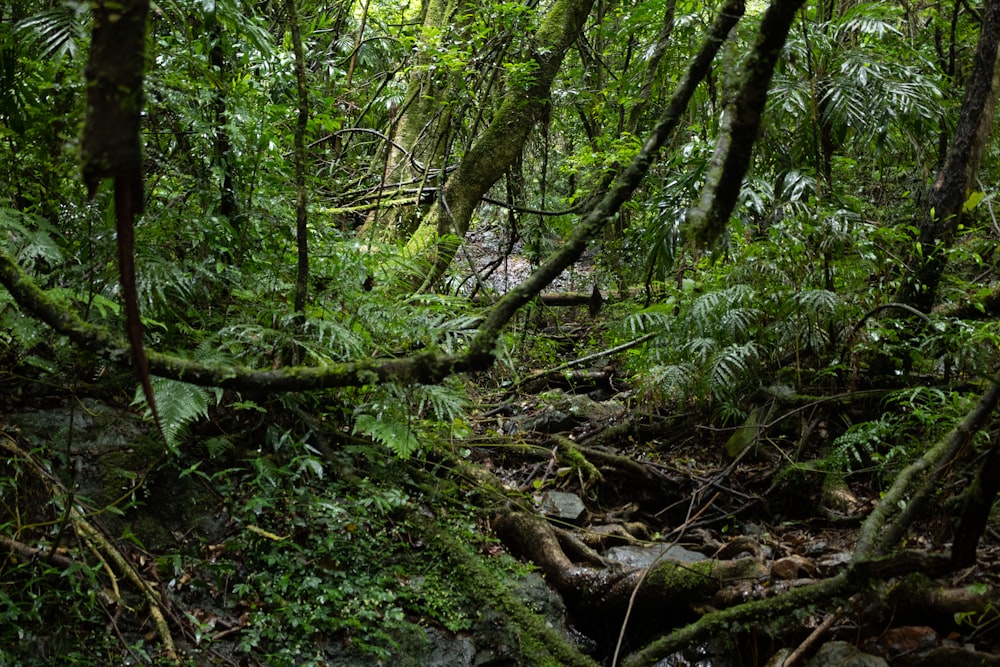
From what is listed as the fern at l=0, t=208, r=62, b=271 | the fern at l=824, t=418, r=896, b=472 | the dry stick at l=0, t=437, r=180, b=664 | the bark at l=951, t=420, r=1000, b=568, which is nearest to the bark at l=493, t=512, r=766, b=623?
the fern at l=824, t=418, r=896, b=472

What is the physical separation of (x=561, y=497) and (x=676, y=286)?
2.17 meters

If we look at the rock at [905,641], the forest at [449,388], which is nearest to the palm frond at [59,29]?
the forest at [449,388]

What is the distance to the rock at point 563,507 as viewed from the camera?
4488 millimetres

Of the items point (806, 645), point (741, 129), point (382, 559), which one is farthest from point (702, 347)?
point (741, 129)

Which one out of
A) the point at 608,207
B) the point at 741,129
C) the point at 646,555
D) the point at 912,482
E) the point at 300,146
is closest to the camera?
the point at 741,129

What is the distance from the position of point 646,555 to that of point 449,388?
62.6 inches

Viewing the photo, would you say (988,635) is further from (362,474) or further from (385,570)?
(362,474)

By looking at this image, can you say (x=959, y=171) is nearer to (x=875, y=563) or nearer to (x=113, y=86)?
(x=875, y=563)

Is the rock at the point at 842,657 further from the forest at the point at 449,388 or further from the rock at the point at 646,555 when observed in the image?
the rock at the point at 646,555

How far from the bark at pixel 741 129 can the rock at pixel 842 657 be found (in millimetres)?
2158

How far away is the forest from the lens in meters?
2.42

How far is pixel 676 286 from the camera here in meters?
5.79

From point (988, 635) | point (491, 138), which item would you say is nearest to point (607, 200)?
point (988, 635)

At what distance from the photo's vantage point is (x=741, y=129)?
1769 millimetres
